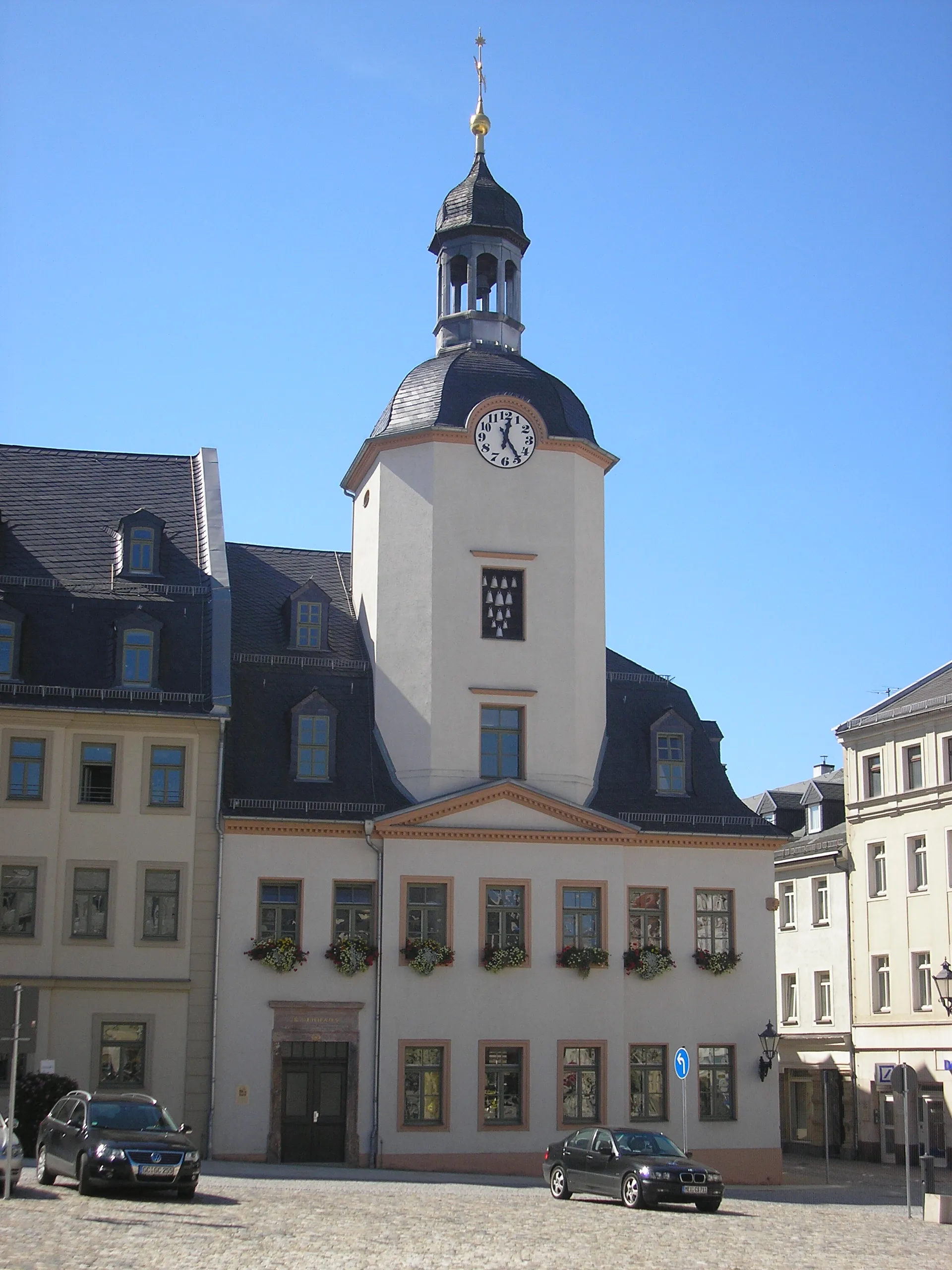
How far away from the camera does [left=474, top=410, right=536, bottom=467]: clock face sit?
42062 mm

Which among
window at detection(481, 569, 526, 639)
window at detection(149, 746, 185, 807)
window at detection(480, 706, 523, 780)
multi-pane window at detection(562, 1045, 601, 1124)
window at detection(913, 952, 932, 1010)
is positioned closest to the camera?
window at detection(149, 746, 185, 807)

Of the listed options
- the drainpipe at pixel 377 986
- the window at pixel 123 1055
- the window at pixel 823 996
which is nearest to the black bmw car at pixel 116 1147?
the window at pixel 123 1055

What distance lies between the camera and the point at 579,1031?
38812 mm

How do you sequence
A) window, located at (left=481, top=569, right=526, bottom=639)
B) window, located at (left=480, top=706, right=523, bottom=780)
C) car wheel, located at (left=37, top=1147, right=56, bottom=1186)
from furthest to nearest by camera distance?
1. window, located at (left=481, top=569, right=526, bottom=639)
2. window, located at (left=480, top=706, right=523, bottom=780)
3. car wheel, located at (left=37, top=1147, right=56, bottom=1186)

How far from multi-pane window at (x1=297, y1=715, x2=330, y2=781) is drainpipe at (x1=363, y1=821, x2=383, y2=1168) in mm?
1817

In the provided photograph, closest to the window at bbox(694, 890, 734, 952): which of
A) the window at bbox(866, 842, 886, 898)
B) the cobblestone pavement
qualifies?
the cobblestone pavement

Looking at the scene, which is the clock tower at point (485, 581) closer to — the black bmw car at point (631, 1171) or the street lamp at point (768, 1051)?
the street lamp at point (768, 1051)

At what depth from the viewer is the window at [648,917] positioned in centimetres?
4047

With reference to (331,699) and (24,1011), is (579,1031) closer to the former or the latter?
(331,699)

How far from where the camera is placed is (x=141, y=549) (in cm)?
4109

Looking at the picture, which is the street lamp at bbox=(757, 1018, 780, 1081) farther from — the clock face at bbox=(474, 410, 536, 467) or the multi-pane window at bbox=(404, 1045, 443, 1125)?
the clock face at bbox=(474, 410, 536, 467)

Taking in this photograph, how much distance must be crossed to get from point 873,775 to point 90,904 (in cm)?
2785

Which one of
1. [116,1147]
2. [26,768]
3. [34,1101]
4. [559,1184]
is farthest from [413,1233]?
[26,768]

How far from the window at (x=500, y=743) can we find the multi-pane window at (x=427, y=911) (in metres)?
3.36
